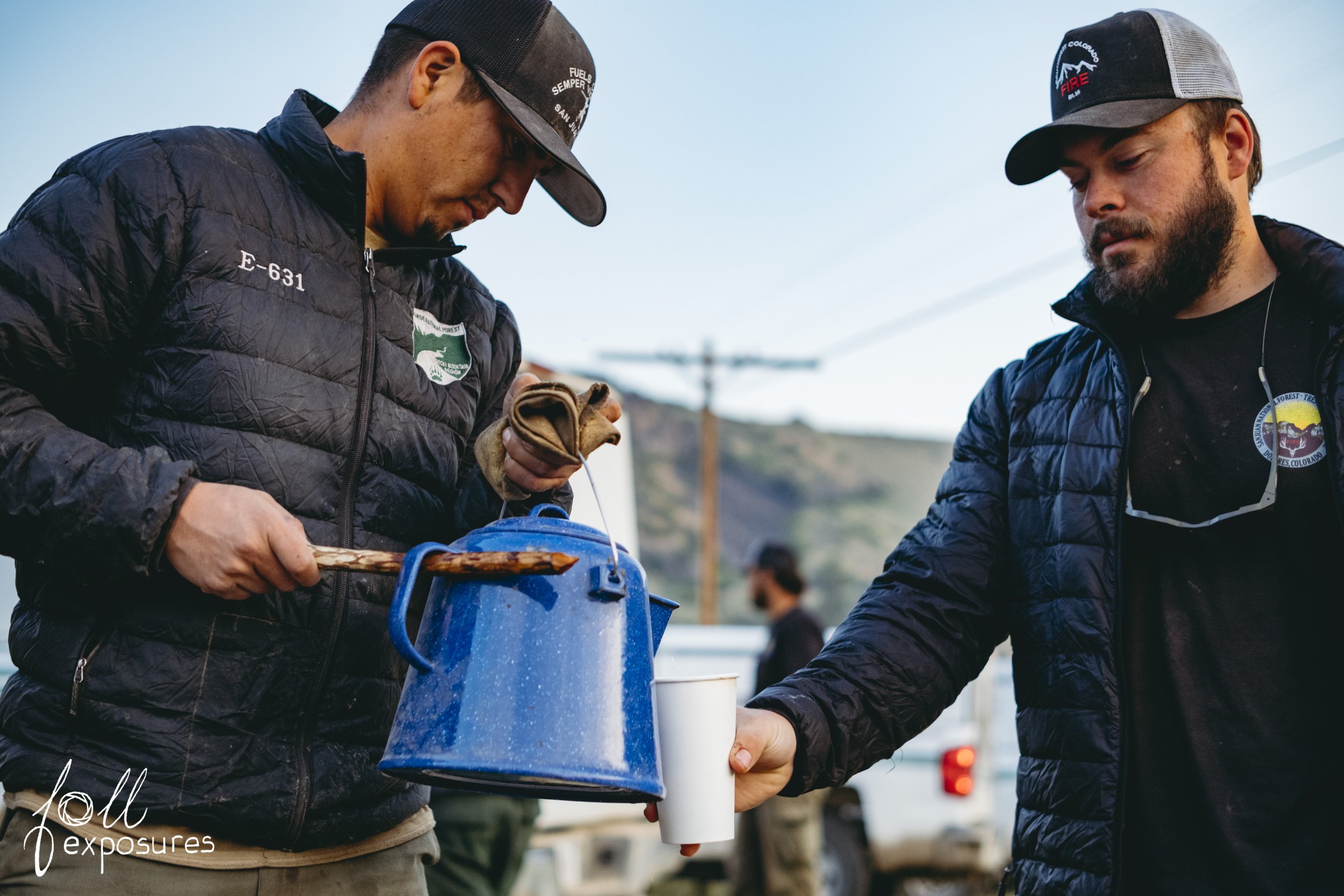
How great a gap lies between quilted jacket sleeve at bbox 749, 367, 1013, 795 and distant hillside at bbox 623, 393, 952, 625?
36.8 m

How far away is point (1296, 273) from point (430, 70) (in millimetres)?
1606

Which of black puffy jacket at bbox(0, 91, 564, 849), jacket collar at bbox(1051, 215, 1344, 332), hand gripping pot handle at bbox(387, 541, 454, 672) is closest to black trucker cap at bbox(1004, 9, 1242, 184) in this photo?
jacket collar at bbox(1051, 215, 1344, 332)

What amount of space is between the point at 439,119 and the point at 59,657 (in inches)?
41.4

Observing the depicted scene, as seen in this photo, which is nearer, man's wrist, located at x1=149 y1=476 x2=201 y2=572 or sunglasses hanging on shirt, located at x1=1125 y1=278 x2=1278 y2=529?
man's wrist, located at x1=149 y1=476 x2=201 y2=572

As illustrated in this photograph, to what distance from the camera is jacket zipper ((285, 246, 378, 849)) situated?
171 centimetres

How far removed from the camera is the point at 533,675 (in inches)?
61.4

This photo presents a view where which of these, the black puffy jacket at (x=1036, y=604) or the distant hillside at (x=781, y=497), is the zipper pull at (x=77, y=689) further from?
the distant hillside at (x=781, y=497)

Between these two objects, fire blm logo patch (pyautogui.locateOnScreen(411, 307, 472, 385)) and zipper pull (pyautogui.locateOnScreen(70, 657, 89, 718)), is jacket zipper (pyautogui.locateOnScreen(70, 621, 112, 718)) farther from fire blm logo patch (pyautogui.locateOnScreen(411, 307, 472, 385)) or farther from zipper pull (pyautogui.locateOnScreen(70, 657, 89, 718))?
fire blm logo patch (pyautogui.locateOnScreen(411, 307, 472, 385))

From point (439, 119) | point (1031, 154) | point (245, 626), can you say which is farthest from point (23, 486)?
point (1031, 154)

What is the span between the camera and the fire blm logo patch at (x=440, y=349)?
1.98 metres

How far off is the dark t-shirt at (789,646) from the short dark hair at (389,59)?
4.82 meters

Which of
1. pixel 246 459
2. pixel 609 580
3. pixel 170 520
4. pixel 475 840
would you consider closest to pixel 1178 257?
pixel 609 580

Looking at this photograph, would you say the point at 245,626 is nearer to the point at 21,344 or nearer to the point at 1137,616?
the point at 21,344

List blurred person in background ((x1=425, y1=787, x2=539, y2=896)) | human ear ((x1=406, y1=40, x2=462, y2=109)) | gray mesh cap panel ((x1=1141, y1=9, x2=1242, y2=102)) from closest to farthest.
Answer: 1. human ear ((x1=406, y1=40, x2=462, y2=109))
2. gray mesh cap panel ((x1=1141, y1=9, x2=1242, y2=102))
3. blurred person in background ((x1=425, y1=787, x2=539, y2=896))
